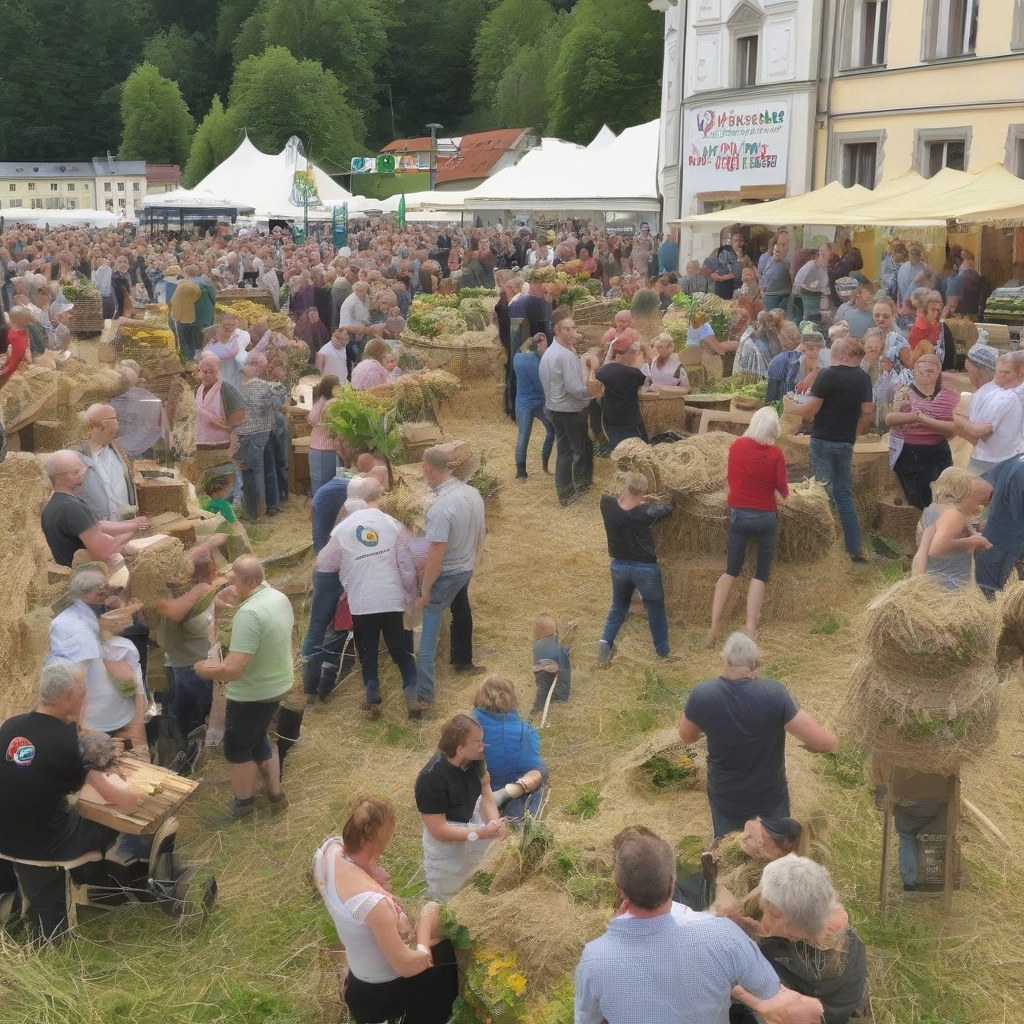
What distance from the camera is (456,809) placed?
5309mm

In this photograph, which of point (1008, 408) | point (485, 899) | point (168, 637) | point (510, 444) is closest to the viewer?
point (485, 899)

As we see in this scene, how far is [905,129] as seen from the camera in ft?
76.7

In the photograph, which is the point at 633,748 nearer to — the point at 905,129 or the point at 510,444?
A: the point at 510,444

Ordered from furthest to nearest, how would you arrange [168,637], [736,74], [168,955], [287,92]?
[287,92], [736,74], [168,637], [168,955]

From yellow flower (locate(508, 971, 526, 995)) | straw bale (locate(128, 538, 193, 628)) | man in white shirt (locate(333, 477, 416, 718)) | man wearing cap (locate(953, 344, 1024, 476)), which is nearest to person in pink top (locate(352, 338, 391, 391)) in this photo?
man in white shirt (locate(333, 477, 416, 718))

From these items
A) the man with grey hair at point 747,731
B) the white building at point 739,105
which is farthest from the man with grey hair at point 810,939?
the white building at point 739,105

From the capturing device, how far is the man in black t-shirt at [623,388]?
11.2 metres

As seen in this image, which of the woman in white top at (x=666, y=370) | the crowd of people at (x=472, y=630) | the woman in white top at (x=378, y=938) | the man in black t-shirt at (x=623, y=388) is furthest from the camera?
the woman in white top at (x=666, y=370)

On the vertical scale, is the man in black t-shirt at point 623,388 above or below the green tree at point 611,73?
below

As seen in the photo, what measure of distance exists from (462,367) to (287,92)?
63732 millimetres

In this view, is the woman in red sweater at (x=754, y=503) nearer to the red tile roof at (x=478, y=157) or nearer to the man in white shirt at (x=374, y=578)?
the man in white shirt at (x=374, y=578)

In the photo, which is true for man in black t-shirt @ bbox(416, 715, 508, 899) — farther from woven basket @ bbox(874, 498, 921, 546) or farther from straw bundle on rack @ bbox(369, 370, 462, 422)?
straw bundle on rack @ bbox(369, 370, 462, 422)

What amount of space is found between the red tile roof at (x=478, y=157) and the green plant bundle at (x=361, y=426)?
181 ft

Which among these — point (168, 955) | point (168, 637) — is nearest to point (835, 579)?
point (168, 637)
